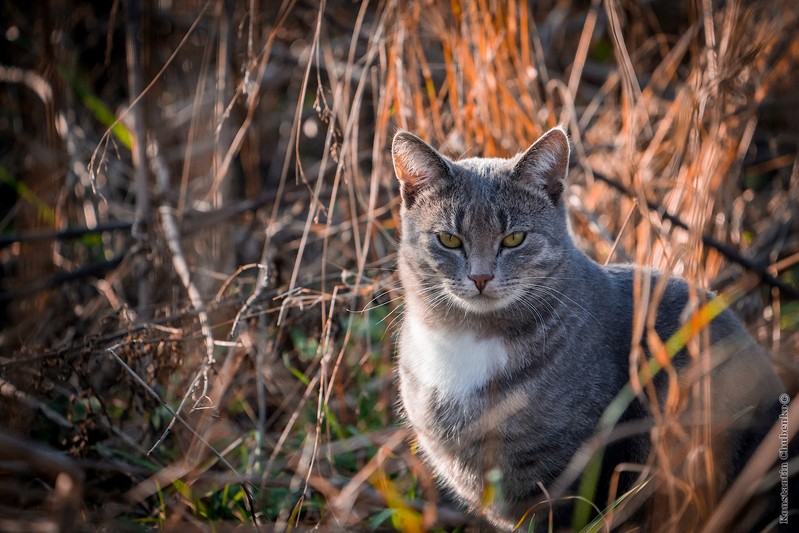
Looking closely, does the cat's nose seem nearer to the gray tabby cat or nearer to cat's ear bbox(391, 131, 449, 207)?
the gray tabby cat

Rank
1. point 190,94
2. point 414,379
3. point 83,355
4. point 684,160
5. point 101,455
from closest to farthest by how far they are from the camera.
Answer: point 414,379
point 83,355
point 101,455
point 684,160
point 190,94

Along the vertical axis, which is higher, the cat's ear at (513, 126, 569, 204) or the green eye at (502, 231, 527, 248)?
the cat's ear at (513, 126, 569, 204)

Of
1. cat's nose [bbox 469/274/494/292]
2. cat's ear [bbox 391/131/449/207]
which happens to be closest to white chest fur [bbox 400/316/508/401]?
cat's nose [bbox 469/274/494/292]

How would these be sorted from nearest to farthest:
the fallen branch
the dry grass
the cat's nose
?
1. the cat's nose
2. the dry grass
3. the fallen branch

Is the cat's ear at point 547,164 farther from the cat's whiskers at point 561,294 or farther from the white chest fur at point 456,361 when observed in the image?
the white chest fur at point 456,361

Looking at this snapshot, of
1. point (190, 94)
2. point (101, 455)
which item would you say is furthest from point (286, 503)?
point (190, 94)

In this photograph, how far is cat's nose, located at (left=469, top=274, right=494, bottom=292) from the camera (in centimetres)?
188

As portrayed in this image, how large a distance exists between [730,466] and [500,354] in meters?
0.71

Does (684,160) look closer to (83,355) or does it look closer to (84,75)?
(83,355)

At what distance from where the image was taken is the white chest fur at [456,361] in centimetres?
194

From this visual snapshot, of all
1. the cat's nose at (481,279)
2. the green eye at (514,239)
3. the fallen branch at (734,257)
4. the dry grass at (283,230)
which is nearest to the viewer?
the cat's nose at (481,279)

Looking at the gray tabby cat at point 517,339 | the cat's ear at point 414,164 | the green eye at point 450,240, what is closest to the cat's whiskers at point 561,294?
the gray tabby cat at point 517,339

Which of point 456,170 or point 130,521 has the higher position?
point 456,170

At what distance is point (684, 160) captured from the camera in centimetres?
293
